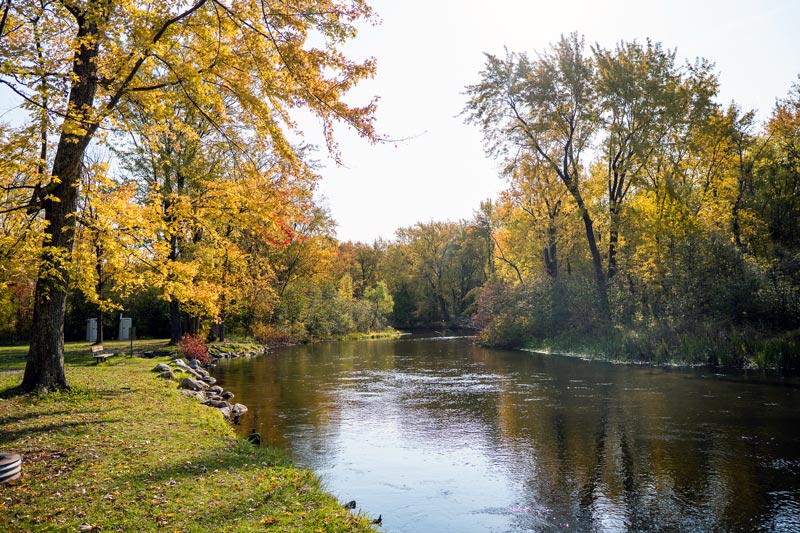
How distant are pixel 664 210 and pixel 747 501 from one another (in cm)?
2665

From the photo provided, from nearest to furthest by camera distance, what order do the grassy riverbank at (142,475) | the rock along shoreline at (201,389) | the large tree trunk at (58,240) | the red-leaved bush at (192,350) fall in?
the grassy riverbank at (142,475), the large tree trunk at (58,240), the rock along shoreline at (201,389), the red-leaved bush at (192,350)

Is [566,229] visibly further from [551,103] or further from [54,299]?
[54,299]

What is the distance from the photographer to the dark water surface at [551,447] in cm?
761

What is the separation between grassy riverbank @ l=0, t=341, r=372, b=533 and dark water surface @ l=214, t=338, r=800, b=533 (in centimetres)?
134

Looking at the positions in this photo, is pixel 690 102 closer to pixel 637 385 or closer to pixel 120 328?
pixel 637 385

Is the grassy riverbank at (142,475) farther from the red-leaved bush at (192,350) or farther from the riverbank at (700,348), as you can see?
the riverbank at (700,348)

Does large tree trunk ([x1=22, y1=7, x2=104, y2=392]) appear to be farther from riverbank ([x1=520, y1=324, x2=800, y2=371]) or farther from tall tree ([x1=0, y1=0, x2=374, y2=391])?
riverbank ([x1=520, y1=324, x2=800, y2=371])

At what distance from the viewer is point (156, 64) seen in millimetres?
11828

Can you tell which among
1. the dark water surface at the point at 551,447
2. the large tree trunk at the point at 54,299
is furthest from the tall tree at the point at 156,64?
the dark water surface at the point at 551,447

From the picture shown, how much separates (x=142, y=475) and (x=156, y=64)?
877cm

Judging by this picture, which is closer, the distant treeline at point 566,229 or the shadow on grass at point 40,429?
the shadow on grass at point 40,429

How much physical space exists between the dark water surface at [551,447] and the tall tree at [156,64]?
6027mm

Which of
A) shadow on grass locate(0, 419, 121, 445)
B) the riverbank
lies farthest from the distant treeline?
shadow on grass locate(0, 419, 121, 445)

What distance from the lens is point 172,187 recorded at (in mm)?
29500
